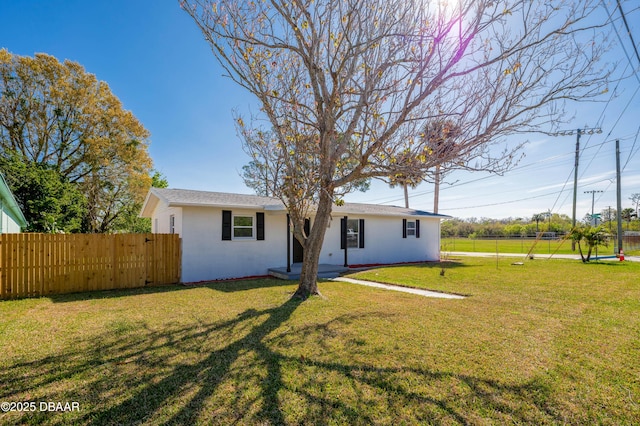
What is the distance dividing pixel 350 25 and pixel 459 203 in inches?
1422

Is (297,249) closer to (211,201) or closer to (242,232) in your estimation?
(242,232)

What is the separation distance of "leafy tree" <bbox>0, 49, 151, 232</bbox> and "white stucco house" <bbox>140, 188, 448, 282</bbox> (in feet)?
20.4

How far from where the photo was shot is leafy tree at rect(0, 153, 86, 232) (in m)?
14.6

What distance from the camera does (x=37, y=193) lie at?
49.4ft

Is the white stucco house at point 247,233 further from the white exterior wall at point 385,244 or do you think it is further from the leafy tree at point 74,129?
the leafy tree at point 74,129

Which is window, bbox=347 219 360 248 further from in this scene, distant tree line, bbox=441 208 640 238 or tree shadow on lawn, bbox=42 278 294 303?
distant tree line, bbox=441 208 640 238

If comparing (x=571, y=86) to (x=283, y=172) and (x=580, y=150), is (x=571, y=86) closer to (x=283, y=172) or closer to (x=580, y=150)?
(x=283, y=172)

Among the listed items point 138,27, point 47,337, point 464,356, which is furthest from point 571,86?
point 138,27

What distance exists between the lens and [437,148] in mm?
5648

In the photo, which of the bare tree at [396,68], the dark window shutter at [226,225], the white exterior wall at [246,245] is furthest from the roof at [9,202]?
the bare tree at [396,68]

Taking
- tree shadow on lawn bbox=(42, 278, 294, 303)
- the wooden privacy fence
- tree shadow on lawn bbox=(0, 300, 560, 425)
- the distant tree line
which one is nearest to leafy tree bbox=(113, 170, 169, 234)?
the wooden privacy fence

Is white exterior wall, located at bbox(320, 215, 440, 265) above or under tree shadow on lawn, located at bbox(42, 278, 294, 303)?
above

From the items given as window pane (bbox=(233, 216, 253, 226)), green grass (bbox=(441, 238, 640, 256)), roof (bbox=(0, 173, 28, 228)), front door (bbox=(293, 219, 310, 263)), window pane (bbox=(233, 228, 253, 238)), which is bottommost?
green grass (bbox=(441, 238, 640, 256))

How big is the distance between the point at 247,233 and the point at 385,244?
7175 mm
